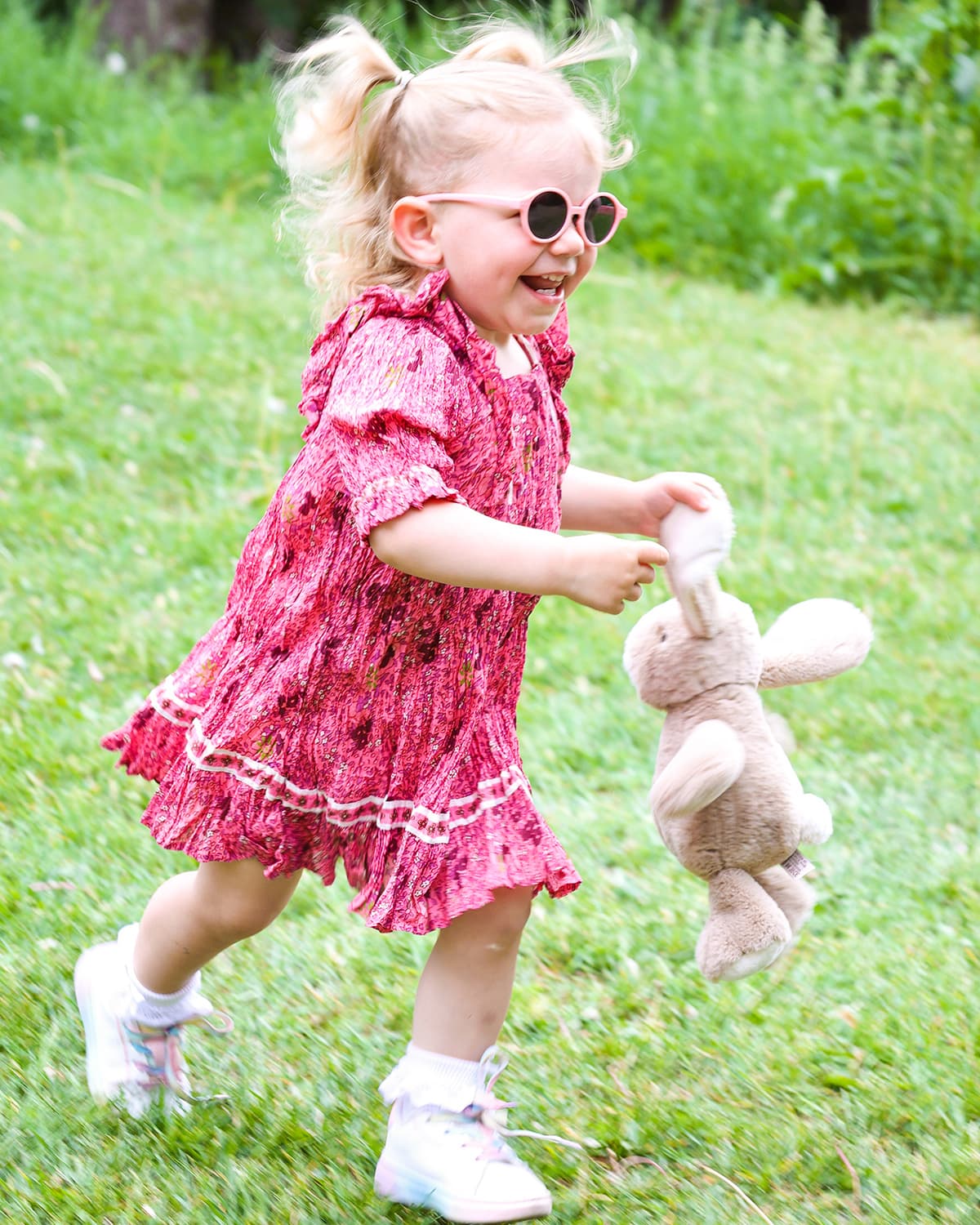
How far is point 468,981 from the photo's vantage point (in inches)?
80.5

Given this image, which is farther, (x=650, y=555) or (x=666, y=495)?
(x=666, y=495)

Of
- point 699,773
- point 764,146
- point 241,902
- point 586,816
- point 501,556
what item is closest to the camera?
point 501,556

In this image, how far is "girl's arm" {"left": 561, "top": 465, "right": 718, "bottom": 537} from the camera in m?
2.10

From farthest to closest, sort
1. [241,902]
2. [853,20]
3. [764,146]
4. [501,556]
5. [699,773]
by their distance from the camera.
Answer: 1. [853,20]
2. [764,146]
3. [241,902]
4. [699,773]
5. [501,556]

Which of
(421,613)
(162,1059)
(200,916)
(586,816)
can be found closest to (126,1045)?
(162,1059)

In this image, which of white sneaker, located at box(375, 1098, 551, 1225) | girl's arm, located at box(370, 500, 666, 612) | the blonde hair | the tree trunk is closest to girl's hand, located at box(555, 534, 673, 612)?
girl's arm, located at box(370, 500, 666, 612)

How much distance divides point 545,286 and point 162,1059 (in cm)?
125

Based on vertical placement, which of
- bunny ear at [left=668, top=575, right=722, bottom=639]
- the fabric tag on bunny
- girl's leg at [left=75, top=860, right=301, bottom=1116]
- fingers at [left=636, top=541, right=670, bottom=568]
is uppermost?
fingers at [left=636, top=541, right=670, bottom=568]

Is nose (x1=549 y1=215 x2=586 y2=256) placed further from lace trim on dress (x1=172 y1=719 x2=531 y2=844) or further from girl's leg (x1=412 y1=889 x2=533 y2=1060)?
girl's leg (x1=412 y1=889 x2=533 y2=1060)

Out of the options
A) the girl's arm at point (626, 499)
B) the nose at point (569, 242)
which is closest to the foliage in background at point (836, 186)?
the girl's arm at point (626, 499)

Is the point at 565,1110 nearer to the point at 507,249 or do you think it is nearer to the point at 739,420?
the point at 507,249

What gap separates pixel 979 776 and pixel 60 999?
80.1 inches

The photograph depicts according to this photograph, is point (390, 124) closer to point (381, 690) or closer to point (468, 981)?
point (381, 690)

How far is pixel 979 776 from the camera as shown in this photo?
3.50 metres
